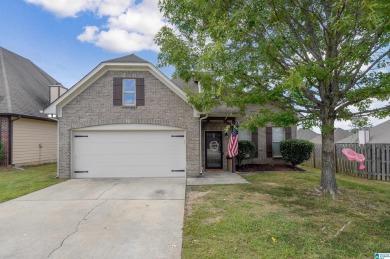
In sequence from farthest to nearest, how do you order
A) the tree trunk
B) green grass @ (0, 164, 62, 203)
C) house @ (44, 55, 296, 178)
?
house @ (44, 55, 296, 178) → green grass @ (0, 164, 62, 203) → the tree trunk

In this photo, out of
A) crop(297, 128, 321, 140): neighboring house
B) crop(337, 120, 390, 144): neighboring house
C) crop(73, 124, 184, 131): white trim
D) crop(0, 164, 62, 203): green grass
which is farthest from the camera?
crop(297, 128, 321, 140): neighboring house

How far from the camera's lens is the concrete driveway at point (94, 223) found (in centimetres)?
436

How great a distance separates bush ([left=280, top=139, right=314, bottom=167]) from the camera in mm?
13906

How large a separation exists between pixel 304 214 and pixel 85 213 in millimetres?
5352

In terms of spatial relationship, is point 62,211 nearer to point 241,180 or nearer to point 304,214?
point 304,214

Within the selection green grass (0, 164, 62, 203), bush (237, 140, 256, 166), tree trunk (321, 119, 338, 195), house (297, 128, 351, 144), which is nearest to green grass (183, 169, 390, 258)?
tree trunk (321, 119, 338, 195)

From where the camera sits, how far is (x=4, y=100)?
49.1 ft

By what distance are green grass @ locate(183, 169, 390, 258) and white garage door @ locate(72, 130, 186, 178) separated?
313cm

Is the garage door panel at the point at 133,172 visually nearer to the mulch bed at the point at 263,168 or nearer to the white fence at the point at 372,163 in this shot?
the mulch bed at the point at 263,168

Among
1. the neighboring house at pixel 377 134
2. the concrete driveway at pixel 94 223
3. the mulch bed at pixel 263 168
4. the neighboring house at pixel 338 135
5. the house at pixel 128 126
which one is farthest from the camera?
the neighboring house at pixel 338 135

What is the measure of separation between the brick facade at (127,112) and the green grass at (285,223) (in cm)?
330

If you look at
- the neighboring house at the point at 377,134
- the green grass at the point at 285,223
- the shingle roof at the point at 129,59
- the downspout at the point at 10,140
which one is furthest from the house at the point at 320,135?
the downspout at the point at 10,140

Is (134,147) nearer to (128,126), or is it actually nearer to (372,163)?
(128,126)

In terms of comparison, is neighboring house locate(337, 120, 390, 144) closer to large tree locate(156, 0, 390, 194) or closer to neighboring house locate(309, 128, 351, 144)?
neighboring house locate(309, 128, 351, 144)
